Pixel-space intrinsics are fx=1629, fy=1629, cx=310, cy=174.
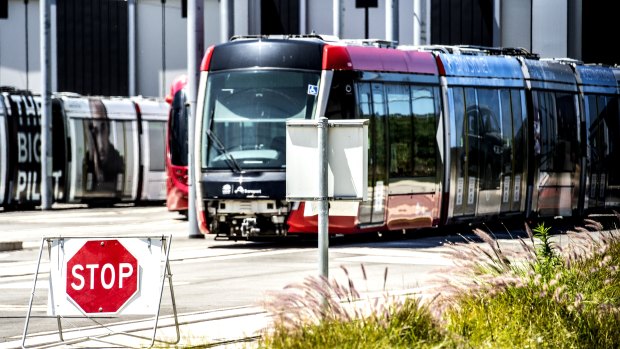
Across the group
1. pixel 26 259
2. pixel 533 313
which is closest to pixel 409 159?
pixel 26 259

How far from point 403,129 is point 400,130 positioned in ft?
0.32

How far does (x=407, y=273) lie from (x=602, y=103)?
14265 millimetres

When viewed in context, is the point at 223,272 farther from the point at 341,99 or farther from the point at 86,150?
the point at 86,150

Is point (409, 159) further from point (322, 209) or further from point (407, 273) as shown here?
point (322, 209)

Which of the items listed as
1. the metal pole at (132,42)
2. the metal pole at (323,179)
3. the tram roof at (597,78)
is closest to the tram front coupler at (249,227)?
the tram roof at (597,78)

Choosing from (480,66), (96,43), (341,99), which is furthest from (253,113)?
(96,43)

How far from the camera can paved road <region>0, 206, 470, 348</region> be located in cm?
1395

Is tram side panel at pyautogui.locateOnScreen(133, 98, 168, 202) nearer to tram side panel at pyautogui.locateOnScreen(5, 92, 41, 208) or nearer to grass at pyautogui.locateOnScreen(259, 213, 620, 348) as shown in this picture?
tram side panel at pyautogui.locateOnScreen(5, 92, 41, 208)

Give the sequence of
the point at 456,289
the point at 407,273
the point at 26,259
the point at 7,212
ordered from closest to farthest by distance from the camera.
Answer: the point at 456,289 → the point at 407,273 → the point at 26,259 → the point at 7,212

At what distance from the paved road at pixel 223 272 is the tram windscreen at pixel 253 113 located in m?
1.44

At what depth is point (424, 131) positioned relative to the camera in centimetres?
2698

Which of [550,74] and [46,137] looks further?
[46,137]

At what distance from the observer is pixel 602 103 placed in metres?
33.1

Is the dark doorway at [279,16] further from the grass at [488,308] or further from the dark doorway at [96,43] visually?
the grass at [488,308]
